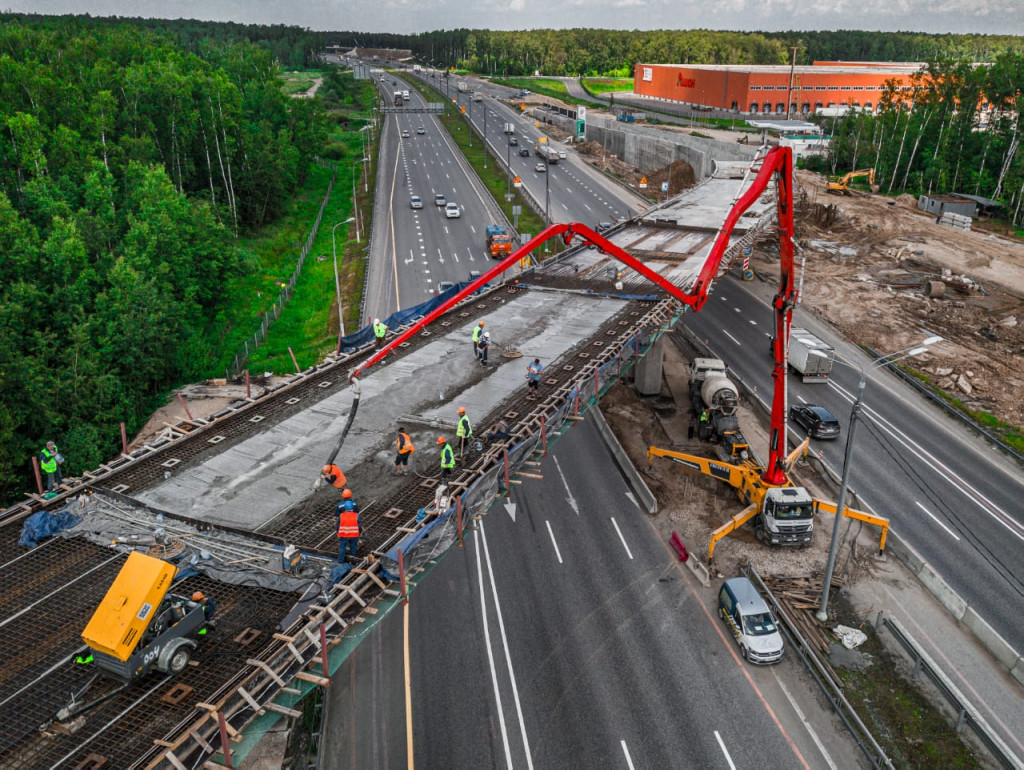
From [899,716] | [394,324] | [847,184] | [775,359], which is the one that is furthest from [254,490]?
[847,184]

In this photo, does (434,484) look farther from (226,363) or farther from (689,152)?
(689,152)

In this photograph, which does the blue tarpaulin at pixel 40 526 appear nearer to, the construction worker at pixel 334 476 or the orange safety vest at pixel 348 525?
the construction worker at pixel 334 476

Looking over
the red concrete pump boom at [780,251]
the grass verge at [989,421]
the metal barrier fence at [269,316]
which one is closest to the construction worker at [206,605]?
the red concrete pump boom at [780,251]

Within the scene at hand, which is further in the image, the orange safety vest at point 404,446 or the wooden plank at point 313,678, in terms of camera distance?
the orange safety vest at point 404,446

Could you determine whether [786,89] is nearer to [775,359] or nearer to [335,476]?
[775,359]

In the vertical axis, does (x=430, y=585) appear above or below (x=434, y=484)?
below

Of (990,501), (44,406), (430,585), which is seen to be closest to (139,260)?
(44,406)
